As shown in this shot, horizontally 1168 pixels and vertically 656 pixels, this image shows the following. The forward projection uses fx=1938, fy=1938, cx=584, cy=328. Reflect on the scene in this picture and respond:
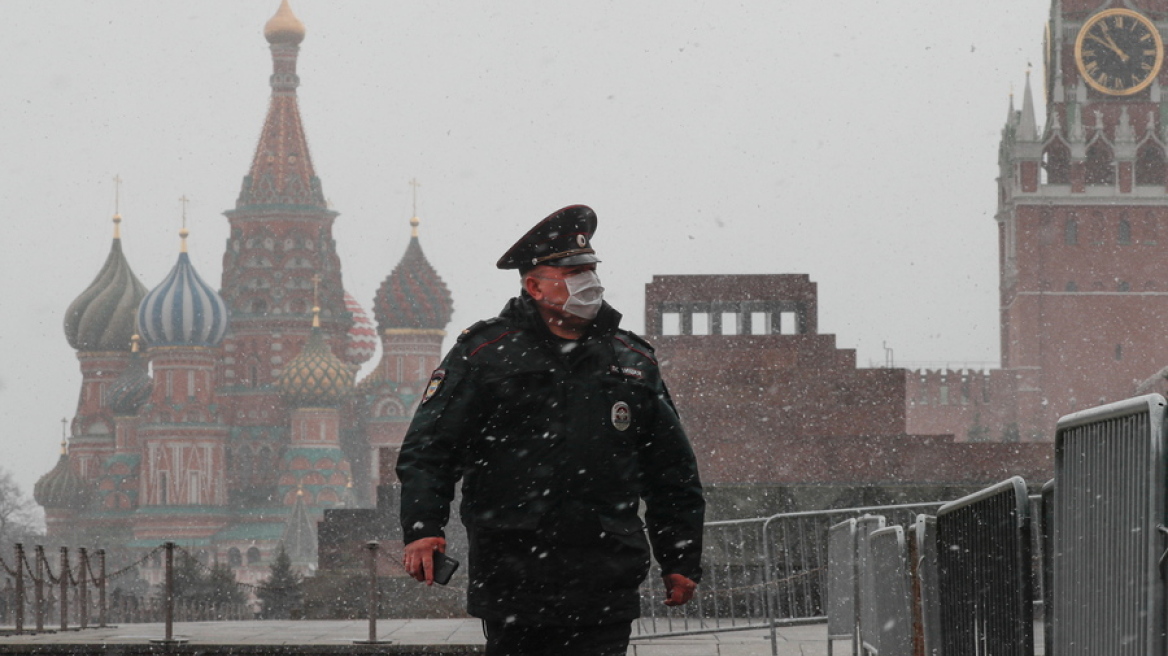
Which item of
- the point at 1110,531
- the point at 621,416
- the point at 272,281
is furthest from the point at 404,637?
the point at 272,281

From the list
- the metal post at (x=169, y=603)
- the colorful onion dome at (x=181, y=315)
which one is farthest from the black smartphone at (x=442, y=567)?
the colorful onion dome at (x=181, y=315)

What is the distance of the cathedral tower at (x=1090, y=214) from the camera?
282 ft

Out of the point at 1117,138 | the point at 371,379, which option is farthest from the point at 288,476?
the point at 1117,138

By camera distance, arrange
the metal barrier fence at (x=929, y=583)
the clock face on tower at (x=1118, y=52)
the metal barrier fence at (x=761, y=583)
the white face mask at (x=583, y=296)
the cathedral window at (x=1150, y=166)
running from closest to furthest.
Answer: the white face mask at (x=583, y=296)
the metal barrier fence at (x=929, y=583)
the metal barrier fence at (x=761, y=583)
the clock face on tower at (x=1118, y=52)
the cathedral window at (x=1150, y=166)

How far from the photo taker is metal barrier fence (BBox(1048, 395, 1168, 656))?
2703mm

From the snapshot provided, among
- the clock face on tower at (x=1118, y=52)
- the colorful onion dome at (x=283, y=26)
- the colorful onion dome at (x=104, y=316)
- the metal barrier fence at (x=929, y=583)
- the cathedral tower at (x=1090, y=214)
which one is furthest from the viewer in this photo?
the colorful onion dome at (x=283, y=26)

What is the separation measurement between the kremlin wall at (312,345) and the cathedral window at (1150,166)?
10cm

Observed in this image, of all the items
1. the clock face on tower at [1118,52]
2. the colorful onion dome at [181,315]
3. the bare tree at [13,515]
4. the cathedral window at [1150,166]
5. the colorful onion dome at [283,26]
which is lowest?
the bare tree at [13,515]

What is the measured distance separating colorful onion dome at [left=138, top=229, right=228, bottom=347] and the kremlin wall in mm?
95

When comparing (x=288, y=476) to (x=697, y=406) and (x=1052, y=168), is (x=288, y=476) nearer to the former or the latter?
(x=1052, y=168)

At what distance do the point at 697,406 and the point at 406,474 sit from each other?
22469 mm

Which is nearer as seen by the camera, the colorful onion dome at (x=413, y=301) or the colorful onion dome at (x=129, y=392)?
the colorful onion dome at (x=129, y=392)

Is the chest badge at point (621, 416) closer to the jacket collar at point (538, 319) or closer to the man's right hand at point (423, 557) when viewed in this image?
the jacket collar at point (538, 319)

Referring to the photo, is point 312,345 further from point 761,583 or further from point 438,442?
point 438,442
